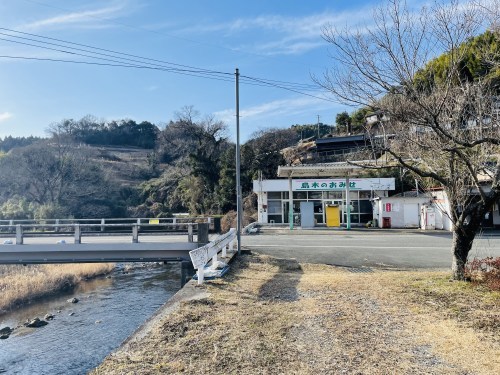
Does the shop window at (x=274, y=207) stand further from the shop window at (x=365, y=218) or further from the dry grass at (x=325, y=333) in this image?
the dry grass at (x=325, y=333)

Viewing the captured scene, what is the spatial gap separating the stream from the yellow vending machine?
1140 cm

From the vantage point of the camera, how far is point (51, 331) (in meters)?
13.9

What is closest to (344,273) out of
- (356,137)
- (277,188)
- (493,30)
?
(493,30)

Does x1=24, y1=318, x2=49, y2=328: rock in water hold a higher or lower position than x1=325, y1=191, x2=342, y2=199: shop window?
lower

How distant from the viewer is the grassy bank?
18.6 meters

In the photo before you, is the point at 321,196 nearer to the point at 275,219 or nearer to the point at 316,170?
the point at 275,219

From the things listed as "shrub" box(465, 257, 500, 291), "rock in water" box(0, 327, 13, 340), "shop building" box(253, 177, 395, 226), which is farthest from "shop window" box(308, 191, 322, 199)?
"rock in water" box(0, 327, 13, 340)

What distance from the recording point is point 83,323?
14.4 metres

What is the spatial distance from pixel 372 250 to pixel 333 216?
12.5 meters

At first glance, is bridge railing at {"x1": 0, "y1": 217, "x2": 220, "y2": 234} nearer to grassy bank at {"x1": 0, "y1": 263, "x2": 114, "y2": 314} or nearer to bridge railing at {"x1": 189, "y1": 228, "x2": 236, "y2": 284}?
grassy bank at {"x1": 0, "y1": 263, "x2": 114, "y2": 314}

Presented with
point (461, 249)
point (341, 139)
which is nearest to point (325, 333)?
point (461, 249)

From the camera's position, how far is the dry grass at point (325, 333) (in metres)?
4.09

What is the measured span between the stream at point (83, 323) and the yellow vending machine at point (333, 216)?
37.4 ft

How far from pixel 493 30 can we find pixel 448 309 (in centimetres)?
513
